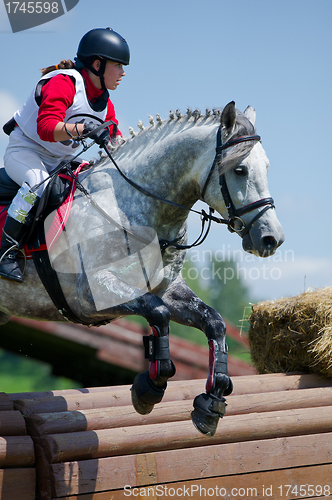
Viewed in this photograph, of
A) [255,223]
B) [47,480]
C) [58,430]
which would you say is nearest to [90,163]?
[255,223]

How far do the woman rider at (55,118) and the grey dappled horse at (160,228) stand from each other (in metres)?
0.29

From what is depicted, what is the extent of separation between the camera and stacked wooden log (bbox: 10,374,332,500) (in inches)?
122

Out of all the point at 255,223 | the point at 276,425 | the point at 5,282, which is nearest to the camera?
the point at 255,223

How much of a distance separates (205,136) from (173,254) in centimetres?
87

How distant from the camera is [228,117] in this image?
3.00m

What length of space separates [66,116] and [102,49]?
0.55 m

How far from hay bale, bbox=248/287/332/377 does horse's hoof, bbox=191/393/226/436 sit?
8.20 feet

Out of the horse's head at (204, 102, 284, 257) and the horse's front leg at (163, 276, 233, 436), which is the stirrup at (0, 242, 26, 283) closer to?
the horse's front leg at (163, 276, 233, 436)

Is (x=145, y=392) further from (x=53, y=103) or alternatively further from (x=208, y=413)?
(x=53, y=103)

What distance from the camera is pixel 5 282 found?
3.58m

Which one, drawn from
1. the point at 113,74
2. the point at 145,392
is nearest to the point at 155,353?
the point at 145,392

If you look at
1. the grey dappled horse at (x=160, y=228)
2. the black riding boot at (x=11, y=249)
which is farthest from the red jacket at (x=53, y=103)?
the black riding boot at (x=11, y=249)

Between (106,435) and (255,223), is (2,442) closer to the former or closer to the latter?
(106,435)

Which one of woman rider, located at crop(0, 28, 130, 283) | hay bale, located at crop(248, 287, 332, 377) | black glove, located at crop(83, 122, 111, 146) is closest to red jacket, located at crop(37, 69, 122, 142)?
woman rider, located at crop(0, 28, 130, 283)
